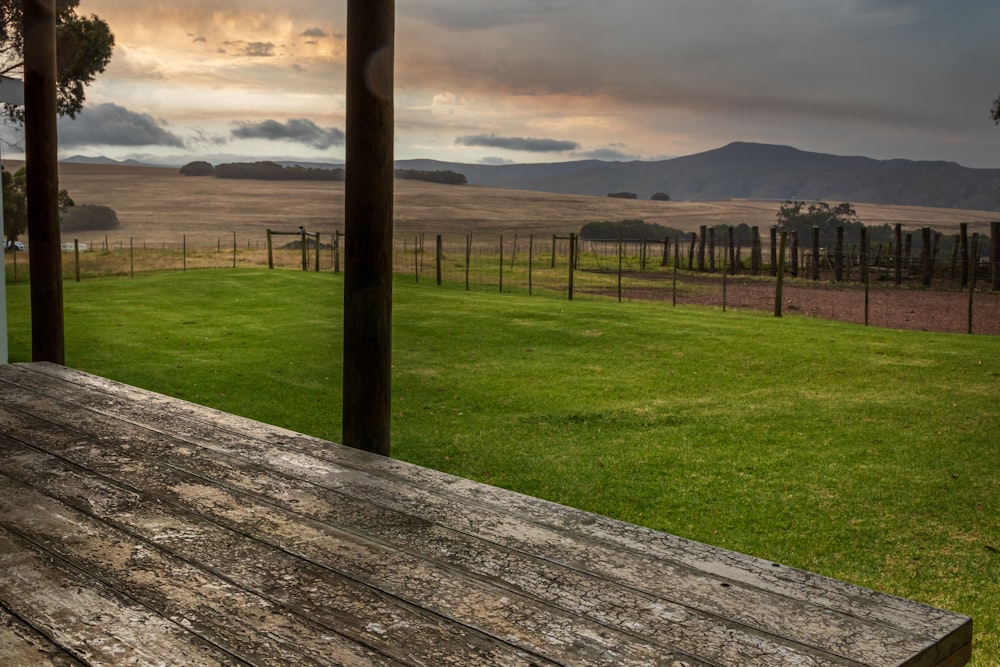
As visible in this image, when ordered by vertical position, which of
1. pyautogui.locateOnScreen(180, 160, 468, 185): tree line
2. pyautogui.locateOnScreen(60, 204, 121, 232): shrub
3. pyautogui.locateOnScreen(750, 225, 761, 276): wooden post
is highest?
pyautogui.locateOnScreen(180, 160, 468, 185): tree line

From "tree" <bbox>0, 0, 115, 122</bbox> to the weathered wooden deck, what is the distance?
61.1 feet

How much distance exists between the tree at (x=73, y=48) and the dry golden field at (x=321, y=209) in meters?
48.4

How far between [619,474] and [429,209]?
317 ft

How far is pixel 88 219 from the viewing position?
76500 millimetres

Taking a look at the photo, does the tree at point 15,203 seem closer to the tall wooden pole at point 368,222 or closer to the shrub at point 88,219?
the tall wooden pole at point 368,222

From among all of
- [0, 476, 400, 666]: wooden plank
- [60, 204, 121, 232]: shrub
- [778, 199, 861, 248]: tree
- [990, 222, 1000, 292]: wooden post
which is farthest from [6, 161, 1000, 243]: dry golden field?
[0, 476, 400, 666]: wooden plank

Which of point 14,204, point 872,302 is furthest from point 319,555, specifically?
point 14,204

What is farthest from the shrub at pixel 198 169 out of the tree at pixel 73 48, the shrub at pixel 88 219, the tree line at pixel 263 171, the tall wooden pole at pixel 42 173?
the tall wooden pole at pixel 42 173

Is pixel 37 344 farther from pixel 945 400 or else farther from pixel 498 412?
pixel 945 400

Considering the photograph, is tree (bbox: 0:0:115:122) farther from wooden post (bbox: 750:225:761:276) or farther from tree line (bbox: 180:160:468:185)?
tree line (bbox: 180:160:468:185)

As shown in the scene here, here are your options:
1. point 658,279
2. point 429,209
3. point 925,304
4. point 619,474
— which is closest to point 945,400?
point 619,474

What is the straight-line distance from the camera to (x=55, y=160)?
21.3 feet

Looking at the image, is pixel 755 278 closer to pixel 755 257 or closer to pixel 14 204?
pixel 755 257

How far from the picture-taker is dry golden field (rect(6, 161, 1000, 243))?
8294 centimetres
